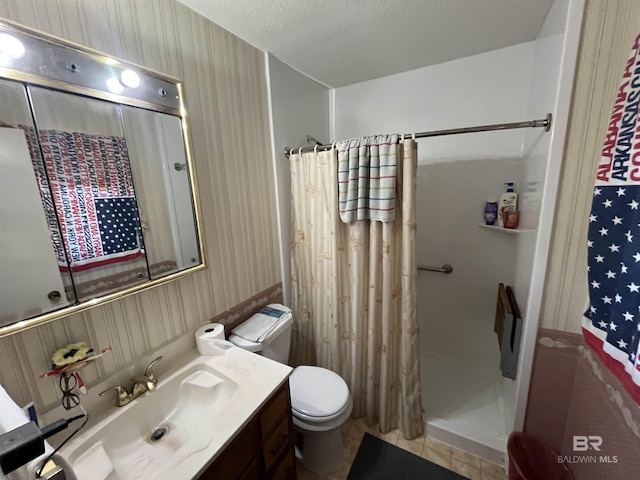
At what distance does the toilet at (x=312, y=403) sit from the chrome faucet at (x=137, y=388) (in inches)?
14.6

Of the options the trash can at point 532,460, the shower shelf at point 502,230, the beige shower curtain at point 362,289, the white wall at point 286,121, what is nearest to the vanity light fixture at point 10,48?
the white wall at point 286,121

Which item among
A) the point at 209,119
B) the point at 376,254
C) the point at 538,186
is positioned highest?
the point at 209,119

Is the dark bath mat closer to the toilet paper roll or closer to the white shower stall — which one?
the white shower stall

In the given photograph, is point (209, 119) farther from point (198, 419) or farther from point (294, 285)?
point (198, 419)

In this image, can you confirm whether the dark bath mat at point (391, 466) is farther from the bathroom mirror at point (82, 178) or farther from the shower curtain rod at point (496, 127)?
the shower curtain rod at point (496, 127)

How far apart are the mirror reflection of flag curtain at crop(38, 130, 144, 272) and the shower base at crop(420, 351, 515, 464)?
1.93 m

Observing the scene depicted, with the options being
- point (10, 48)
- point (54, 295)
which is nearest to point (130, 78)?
point (10, 48)

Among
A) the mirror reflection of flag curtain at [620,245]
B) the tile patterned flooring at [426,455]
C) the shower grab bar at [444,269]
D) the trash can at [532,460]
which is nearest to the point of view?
the mirror reflection of flag curtain at [620,245]

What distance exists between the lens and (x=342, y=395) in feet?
4.45

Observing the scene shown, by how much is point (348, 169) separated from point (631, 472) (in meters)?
1.50

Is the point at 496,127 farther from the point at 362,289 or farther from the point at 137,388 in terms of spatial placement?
the point at 137,388

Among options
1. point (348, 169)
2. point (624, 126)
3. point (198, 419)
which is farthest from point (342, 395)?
point (624, 126)

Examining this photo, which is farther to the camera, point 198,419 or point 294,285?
point 294,285

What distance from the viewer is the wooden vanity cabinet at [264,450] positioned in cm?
A: 83
